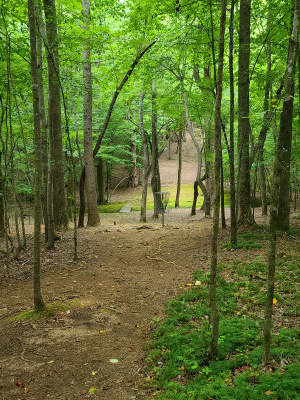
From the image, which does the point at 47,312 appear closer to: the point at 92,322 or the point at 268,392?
the point at 92,322

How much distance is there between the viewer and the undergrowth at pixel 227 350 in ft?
8.27

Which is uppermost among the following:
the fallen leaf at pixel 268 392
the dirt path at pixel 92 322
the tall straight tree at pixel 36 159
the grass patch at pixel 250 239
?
the tall straight tree at pixel 36 159

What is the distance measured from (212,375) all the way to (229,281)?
105 inches

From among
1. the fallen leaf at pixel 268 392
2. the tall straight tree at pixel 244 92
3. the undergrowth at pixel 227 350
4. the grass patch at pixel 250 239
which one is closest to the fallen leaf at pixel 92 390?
the undergrowth at pixel 227 350

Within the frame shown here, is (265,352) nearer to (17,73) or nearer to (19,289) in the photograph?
(19,289)

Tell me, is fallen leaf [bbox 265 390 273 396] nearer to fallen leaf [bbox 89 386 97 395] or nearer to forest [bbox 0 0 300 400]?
forest [bbox 0 0 300 400]

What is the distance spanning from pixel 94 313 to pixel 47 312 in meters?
0.71

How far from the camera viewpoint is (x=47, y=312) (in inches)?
176

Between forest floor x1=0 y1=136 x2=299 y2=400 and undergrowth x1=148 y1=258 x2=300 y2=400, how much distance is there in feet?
0.91

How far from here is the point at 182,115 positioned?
13.9 meters

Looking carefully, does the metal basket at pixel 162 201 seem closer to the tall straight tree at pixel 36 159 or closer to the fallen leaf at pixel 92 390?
the tall straight tree at pixel 36 159

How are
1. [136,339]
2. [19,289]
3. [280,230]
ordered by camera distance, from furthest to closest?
1. [280,230]
2. [19,289]
3. [136,339]

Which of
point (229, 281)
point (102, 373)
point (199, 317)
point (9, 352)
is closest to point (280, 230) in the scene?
point (229, 281)

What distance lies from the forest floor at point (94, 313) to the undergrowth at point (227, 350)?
10.9 inches
